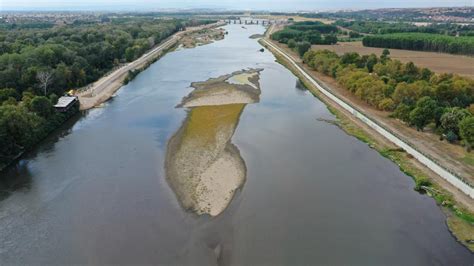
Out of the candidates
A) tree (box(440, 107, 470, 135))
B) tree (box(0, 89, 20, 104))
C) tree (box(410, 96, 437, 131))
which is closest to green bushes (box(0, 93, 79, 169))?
tree (box(0, 89, 20, 104))

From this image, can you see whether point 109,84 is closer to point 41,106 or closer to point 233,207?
point 41,106

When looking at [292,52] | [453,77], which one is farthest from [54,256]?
[292,52]

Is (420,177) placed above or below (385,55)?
below

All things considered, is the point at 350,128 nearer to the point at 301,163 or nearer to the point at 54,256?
the point at 301,163

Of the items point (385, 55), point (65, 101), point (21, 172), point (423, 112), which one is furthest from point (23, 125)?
point (385, 55)

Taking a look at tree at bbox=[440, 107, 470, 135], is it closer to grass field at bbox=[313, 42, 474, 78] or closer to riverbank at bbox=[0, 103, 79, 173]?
grass field at bbox=[313, 42, 474, 78]

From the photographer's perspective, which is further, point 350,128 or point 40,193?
point 350,128
